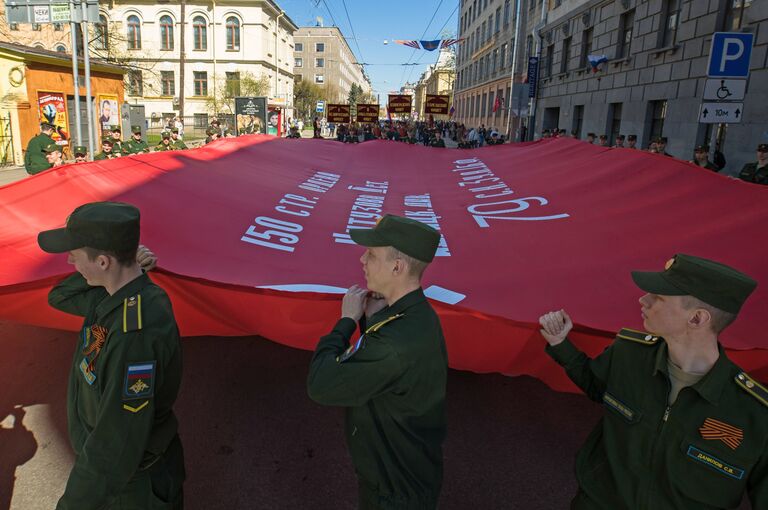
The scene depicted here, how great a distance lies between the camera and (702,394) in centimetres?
180

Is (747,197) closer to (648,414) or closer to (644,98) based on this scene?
(648,414)

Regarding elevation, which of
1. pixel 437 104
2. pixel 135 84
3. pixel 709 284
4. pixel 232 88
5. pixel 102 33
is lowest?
pixel 709 284

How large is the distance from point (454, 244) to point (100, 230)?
285 cm

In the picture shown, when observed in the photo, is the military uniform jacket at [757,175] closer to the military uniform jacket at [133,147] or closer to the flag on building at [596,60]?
the flag on building at [596,60]

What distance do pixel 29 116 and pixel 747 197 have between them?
24468mm

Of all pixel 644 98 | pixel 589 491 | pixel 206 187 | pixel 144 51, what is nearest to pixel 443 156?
pixel 206 187

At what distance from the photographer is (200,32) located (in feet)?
164

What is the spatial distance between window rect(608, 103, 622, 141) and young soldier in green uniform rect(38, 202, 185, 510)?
2033 cm

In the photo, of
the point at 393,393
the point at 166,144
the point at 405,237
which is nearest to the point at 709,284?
the point at 405,237

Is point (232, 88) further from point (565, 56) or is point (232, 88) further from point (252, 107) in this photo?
point (565, 56)

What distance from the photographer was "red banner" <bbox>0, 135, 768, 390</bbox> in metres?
3.00

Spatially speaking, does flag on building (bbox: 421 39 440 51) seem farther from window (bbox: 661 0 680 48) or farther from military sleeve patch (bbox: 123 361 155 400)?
military sleeve patch (bbox: 123 361 155 400)

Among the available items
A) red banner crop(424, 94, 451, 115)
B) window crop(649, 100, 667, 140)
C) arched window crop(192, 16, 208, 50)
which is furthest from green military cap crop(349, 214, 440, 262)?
arched window crop(192, 16, 208, 50)

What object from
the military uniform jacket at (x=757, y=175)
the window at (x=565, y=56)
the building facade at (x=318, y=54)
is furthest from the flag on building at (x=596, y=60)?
the building facade at (x=318, y=54)
